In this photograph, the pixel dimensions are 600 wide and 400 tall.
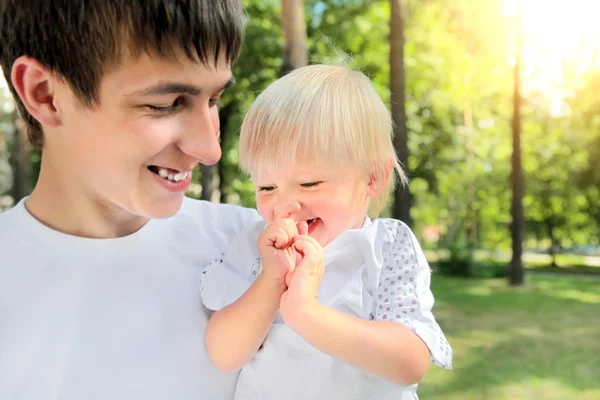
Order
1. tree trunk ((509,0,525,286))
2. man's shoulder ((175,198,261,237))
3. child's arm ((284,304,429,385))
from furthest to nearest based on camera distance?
tree trunk ((509,0,525,286)), man's shoulder ((175,198,261,237)), child's arm ((284,304,429,385))

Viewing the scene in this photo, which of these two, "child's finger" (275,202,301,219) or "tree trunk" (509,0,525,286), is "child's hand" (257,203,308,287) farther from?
"tree trunk" (509,0,525,286)

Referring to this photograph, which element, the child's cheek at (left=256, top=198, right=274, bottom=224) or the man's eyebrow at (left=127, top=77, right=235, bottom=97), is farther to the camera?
the child's cheek at (left=256, top=198, right=274, bottom=224)

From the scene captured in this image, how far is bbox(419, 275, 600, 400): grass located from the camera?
7.36 m

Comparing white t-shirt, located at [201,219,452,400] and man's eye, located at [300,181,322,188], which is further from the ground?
man's eye, located at [300,181,322,188]

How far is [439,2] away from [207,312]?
1809 centimetres

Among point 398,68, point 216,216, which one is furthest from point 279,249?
point 398,68

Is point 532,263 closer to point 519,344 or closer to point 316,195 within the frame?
point 519,344

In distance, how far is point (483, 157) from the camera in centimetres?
2231

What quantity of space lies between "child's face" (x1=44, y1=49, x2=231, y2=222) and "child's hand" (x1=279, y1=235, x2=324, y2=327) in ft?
1.01

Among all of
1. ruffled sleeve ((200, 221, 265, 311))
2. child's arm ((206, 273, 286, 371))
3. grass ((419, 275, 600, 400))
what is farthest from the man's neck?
grass ((419, 275, 600, 400))

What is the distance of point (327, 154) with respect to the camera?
1594mm

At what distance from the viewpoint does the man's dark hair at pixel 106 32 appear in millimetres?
1383

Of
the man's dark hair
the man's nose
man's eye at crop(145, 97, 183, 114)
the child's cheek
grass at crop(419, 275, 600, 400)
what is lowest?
grass at crop(419, 275, 600, 400)

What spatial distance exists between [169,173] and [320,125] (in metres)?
0.40
